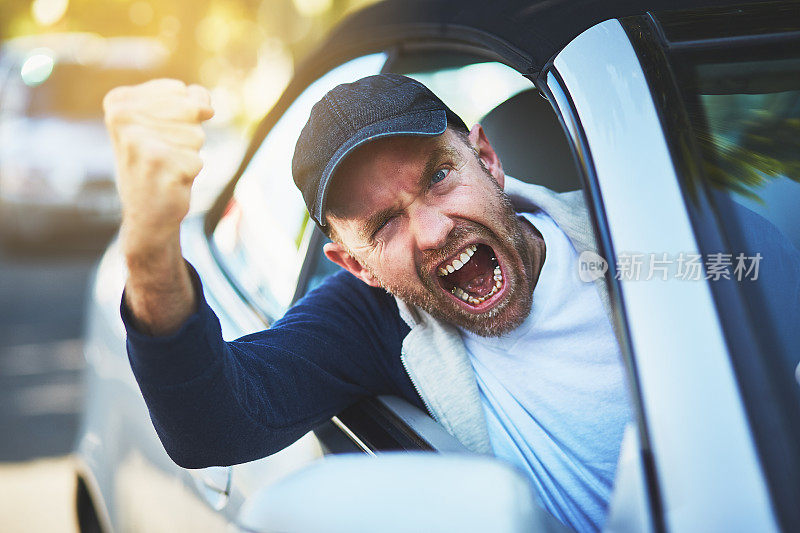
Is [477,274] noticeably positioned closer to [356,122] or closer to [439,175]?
[439,175]

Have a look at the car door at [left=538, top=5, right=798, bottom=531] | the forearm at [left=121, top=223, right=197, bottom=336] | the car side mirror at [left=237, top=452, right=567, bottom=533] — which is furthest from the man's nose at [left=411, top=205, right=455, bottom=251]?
the car side mirror at [left=237, top=452, right=567, bottom=533]

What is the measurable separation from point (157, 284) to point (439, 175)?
606 mm

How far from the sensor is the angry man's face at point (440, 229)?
1.57 meters

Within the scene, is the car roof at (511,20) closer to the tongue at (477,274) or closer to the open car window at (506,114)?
the open car window at (506,114)

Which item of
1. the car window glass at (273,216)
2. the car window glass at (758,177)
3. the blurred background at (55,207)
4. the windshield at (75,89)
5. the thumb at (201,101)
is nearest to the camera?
the car window glass at (758,177)

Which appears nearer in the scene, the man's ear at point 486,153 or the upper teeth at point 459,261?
the upper teeth at point 459,261

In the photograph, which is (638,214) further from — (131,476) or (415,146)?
(131,476)

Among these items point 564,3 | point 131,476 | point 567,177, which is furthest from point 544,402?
point 131,476

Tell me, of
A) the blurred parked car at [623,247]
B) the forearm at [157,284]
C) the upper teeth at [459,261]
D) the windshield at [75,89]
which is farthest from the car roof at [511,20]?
the windshield at [75,89]

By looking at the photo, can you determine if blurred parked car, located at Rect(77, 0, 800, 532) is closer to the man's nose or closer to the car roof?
the car roof

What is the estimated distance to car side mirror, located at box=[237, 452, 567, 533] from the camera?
89 cm

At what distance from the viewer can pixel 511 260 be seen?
62.9 inches

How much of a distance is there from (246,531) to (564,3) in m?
0.99

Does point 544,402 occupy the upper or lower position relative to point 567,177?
lower
